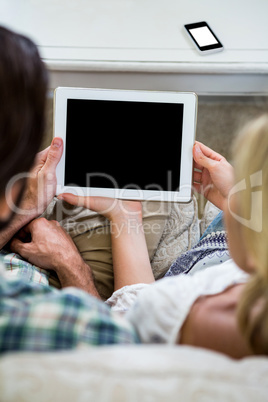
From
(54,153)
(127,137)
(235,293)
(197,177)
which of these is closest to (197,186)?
(197,177)

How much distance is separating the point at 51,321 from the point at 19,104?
253 mm

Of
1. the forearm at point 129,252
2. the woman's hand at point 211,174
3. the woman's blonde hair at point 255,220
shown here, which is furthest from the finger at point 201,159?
the woman's blonde hair at point 255,220

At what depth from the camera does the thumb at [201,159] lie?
960 mm

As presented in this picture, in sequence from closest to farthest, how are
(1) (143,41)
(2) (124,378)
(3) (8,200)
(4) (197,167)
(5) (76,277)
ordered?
(2) (124,378) → (3) (8,200) → (5) (76,277) → (4) (197,167) → (1) (143,41)

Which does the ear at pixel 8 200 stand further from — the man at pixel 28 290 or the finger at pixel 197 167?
the finger at pixel 197 167

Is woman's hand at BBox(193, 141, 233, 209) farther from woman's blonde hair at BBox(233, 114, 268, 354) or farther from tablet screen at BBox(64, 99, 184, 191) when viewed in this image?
woman's blonde hair at BBox(233, 114, 268, 354)

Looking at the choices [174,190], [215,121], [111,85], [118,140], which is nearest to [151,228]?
[174,190]

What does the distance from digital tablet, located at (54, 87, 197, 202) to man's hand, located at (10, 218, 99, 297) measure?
0.46 ft

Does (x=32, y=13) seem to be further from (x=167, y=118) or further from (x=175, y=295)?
(x=175, y=295)

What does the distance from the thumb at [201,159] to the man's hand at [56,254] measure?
13.6 inches

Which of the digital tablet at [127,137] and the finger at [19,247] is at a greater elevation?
the digital tablet at [127,137]

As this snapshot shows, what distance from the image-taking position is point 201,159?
0.97 metres

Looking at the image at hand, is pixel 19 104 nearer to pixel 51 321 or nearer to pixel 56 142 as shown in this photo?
pixel 51 321

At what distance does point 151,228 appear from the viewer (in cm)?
105
